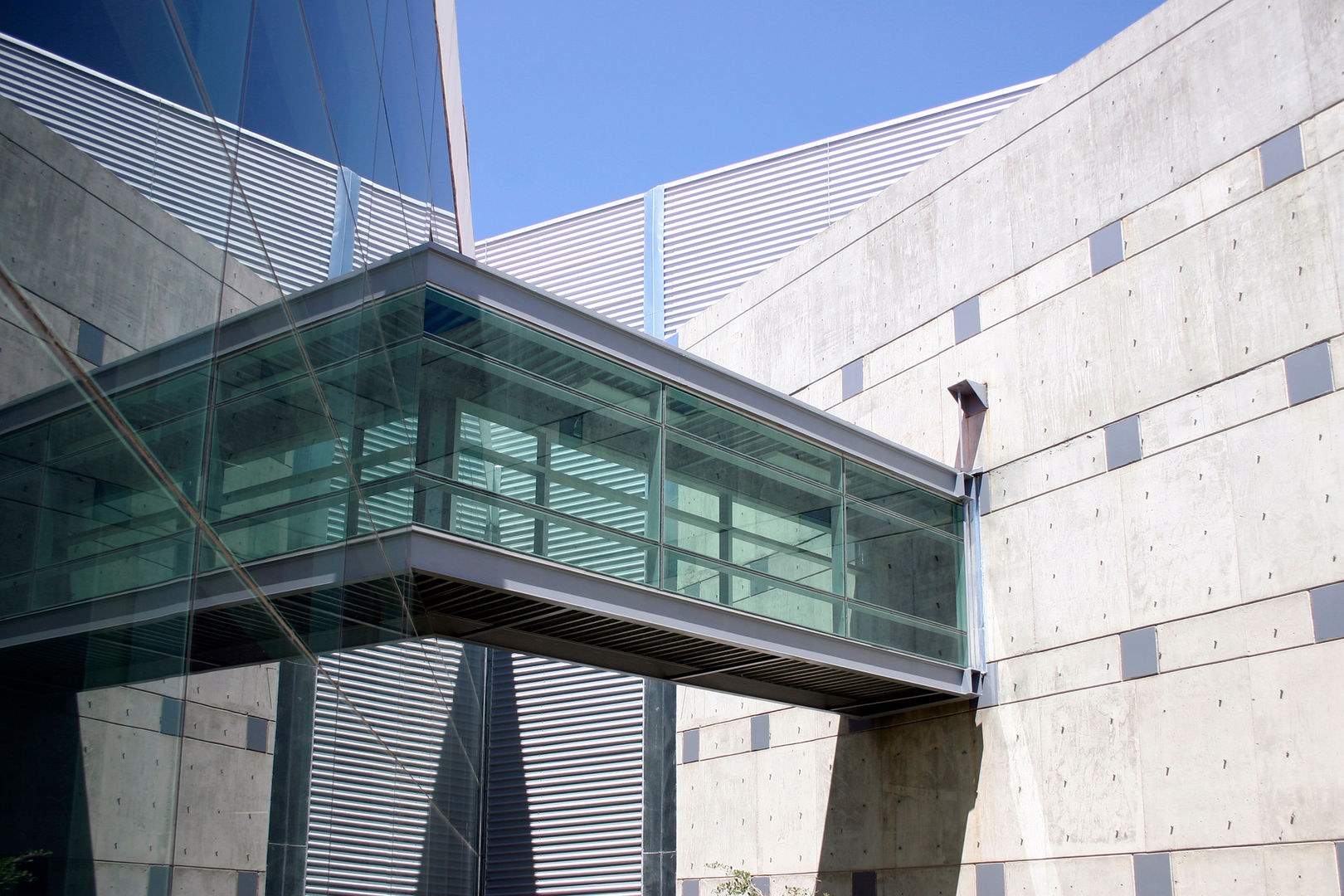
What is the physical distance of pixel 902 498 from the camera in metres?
15.5

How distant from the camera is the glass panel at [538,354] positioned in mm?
10966

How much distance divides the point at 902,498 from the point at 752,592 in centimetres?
321

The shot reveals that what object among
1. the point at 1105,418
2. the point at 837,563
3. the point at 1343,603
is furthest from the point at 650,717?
the point at 1343,603

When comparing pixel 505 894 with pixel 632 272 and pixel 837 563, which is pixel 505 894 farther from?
pixel 632 272

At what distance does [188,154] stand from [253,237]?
92 centimetres

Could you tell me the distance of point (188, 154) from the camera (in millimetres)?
3236

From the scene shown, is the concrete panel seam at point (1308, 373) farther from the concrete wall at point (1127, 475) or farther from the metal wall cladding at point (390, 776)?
the metal wall cladding at point (390, 776)

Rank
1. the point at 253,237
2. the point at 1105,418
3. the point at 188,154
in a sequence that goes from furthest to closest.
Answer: the point at 1105,418
the point at 253,237
the point at 188,154

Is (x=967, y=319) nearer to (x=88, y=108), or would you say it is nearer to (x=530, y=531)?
(x=530, y=531)

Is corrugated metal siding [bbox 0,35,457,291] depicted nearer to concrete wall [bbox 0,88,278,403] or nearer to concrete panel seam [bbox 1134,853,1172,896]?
concrete wall [bbox 0,88,278,403]

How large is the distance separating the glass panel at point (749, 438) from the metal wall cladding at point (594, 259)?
48.3 feet

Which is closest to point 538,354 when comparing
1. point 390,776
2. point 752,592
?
point 752,592

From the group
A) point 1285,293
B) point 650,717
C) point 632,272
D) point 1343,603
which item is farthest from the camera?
point 632,272

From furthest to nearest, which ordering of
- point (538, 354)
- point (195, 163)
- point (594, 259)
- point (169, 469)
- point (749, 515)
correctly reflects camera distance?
point (594, 259)
point (749, 515)
point (538, 354)
point (195, 163)
point (169, 469)
